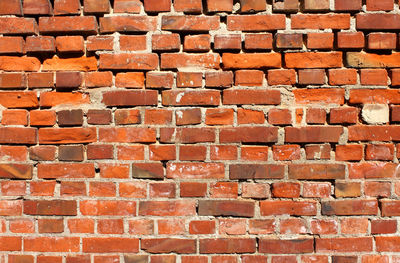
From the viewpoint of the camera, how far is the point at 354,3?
1.47m

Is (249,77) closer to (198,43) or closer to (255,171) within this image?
(198,43)

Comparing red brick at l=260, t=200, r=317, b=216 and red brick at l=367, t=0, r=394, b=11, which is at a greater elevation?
red brick at l=367, t=0, r=394, b=11

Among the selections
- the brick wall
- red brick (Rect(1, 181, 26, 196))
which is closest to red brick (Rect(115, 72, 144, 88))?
the brick wall

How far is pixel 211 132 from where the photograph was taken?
1490 millimetres

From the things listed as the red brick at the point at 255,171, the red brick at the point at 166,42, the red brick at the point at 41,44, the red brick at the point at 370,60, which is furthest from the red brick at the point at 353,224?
the red brick at the point at 41,44

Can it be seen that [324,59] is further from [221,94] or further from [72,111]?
[72,111]

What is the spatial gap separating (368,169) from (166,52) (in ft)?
3.53

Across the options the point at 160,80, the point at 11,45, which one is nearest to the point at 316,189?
the point at 160,80

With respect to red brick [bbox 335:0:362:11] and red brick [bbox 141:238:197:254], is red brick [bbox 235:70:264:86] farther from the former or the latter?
red brick [bbox 141:238:197:254]

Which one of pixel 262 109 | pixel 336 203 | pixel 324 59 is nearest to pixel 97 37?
pixel 262 109

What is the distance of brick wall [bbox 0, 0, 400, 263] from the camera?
4.86 ft

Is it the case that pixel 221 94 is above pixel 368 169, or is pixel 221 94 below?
above

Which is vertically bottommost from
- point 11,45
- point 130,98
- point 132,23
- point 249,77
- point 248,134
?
point 248,134

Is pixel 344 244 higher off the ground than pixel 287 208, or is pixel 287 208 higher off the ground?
pixel 287 208
